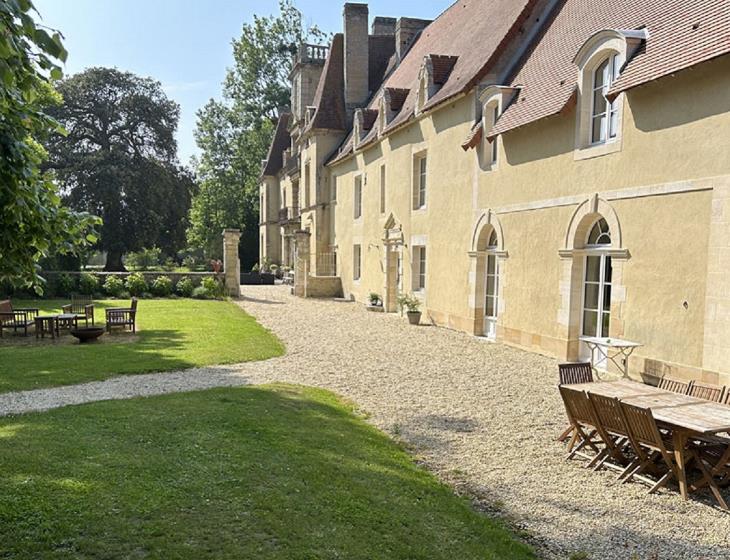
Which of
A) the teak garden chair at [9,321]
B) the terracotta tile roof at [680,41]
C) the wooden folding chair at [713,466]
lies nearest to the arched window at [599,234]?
the terracotta tile roof at [680,41]

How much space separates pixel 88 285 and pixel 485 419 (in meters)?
22.2

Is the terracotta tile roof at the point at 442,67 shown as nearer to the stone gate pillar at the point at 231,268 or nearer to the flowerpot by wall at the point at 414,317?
the flowerpot by wall at the point at 414,317

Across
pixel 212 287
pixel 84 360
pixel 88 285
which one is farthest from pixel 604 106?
pixel 88 285

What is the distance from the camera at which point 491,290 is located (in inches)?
626

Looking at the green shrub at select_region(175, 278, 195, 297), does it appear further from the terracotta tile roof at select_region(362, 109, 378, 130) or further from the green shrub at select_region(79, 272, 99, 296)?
the terracotta tile roof at select_region(362, 109, 378, 130)

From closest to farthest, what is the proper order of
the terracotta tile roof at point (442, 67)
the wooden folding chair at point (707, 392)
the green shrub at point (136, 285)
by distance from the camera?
the wooden folding chair at point (707, 392) < the terracotta tile roof at point (442, 67) < the green shrub at point (136, 285)

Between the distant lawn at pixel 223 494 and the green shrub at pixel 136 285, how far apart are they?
19.5 meters

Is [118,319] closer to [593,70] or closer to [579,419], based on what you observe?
[579,419]

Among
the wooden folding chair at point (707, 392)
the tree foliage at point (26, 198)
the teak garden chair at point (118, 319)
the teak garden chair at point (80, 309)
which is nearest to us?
the tree foliage at point (26, 198)

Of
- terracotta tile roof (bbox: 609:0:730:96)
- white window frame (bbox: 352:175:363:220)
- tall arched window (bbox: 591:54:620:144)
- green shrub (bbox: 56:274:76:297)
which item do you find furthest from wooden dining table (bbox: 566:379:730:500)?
green shrub (bbox: 56:274:76:297)

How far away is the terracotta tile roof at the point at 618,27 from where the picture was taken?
9344 mm

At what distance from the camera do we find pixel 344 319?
19.8 meters

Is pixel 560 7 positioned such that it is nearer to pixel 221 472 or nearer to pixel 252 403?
pixel 252 403

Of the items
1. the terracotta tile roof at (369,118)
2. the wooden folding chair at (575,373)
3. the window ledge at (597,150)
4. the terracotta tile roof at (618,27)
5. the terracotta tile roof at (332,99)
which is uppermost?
the terracotta tile roof at (332,99)
